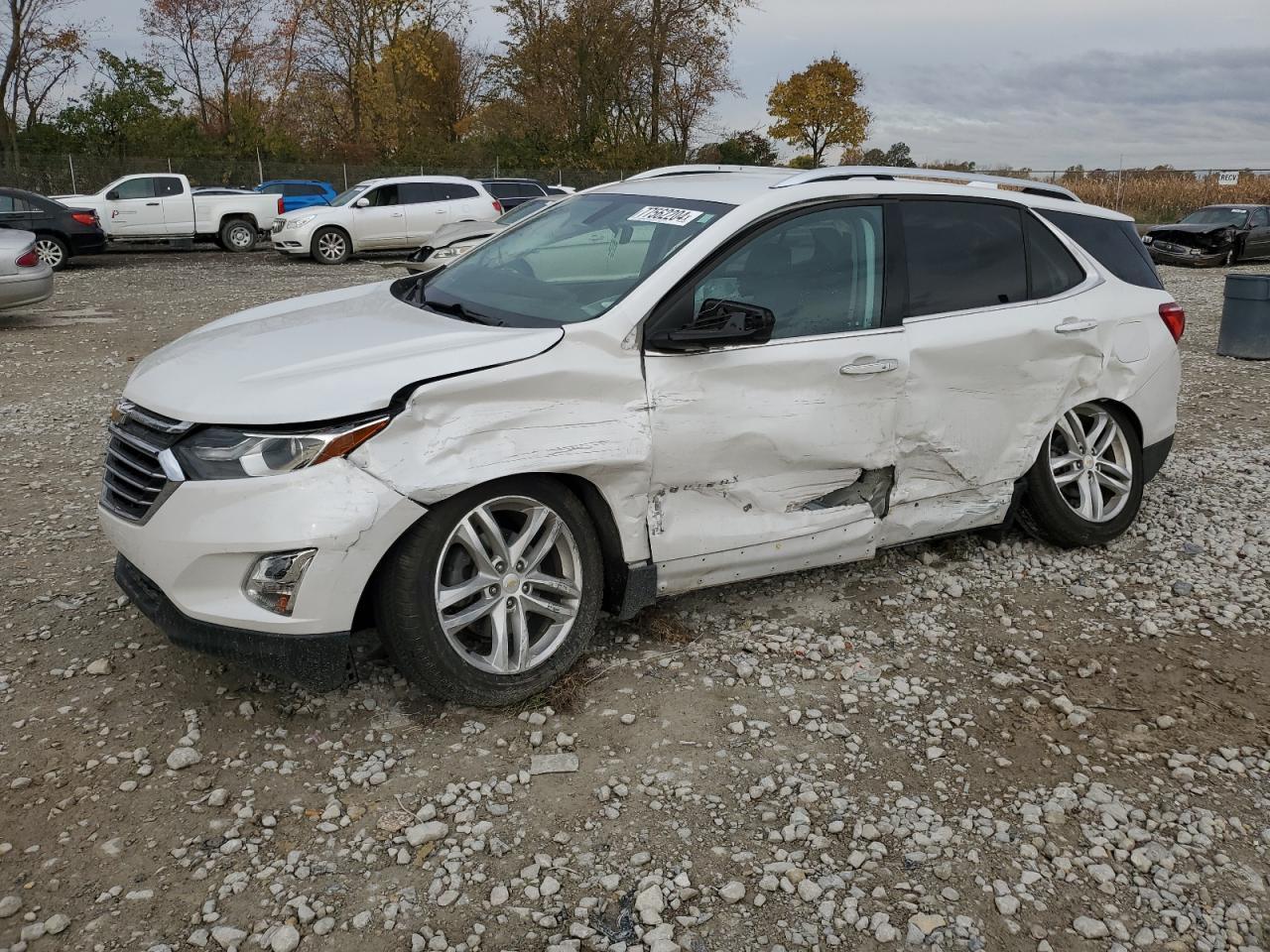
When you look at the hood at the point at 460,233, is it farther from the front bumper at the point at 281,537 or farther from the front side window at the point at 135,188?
the front bumper at the point at 281,537

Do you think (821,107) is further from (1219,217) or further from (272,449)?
(272,449)

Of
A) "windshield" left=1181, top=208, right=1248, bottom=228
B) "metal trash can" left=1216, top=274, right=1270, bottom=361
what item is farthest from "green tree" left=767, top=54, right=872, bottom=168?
"metal trash can" left=1216, top=274, right=1270, bottom=361

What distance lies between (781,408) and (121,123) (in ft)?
116

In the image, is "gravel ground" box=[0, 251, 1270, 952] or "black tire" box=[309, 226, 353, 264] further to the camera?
"black tire" box=[309, 226, 353, 264]

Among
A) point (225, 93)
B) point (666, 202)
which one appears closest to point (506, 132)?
point (225, 93)

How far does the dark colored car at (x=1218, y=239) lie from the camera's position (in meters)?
22.3

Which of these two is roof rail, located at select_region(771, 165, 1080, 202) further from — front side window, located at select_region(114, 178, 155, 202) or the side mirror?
front side window, located at select_region(114, 178, 155, 202)

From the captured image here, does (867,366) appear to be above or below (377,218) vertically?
below

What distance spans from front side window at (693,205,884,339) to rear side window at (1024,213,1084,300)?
92 cm

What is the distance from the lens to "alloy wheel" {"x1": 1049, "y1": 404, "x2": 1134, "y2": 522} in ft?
15.9

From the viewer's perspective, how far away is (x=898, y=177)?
4.43m

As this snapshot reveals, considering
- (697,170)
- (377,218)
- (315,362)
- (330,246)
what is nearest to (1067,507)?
(697,170)

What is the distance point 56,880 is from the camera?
2695mm

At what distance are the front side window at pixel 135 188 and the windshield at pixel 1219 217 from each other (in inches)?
902
